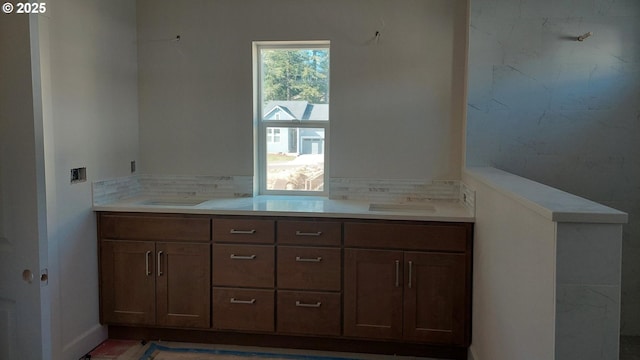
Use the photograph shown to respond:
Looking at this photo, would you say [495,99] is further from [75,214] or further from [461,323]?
[75,214]

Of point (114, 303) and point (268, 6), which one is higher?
point (268, 6)

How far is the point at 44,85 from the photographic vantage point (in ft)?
7.86

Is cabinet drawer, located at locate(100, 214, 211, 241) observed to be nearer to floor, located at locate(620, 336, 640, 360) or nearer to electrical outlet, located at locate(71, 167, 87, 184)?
electrical outlet, located at locate(71, 167, 87, 184)

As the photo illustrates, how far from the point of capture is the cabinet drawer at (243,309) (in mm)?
2824

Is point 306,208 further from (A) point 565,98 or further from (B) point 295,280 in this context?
(A) point 565,98

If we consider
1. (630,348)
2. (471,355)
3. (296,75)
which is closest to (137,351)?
(471,355)

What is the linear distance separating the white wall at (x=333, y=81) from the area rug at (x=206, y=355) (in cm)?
128

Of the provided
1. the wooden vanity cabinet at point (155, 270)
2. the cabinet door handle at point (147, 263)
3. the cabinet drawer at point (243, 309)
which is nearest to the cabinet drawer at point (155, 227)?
the wooden vanity cabinet at point (155, 270)

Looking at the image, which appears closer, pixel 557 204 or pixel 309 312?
pixel 557 204

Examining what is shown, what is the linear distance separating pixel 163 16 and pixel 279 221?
6.09 feet

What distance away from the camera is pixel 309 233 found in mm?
2770

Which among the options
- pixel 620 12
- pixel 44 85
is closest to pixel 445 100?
pixel 620 12

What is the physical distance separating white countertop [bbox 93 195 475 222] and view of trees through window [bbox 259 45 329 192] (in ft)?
0.77

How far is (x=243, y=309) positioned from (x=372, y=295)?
83 centimetres
